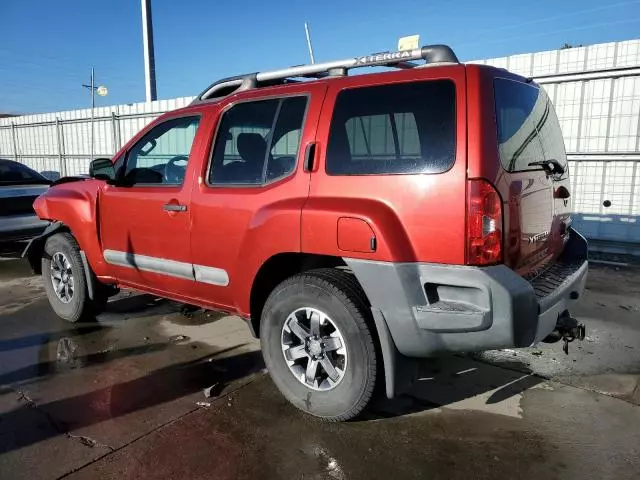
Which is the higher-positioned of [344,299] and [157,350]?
[344,299]

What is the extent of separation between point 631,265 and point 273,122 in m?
6.21

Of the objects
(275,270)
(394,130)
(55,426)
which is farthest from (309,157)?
(55,426)

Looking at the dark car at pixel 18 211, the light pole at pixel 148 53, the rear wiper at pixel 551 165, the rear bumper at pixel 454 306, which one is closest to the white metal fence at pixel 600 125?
the rear wiper at pixel 551 165

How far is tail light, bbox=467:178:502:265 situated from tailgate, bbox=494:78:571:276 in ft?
0.25

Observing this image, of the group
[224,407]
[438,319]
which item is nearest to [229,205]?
[224,407]

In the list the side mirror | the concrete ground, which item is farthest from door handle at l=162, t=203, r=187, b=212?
the concrete ground

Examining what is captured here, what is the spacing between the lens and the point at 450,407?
3178 millimetres

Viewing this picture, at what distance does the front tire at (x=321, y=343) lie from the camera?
277 cm

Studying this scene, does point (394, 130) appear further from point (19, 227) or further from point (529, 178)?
point (19, 227)

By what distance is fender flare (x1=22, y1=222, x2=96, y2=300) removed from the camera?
467 centimetres

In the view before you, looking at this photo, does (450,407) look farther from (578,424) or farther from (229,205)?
(229,205)

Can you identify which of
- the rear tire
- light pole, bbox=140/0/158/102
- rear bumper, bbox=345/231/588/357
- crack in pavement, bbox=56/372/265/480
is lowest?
crack in pavement, bbox=56/372/265/480

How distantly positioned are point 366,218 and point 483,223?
59 centimetres

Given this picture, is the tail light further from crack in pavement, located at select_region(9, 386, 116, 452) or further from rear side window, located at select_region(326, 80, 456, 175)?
crack in pavement, located at select_region(9, 386, 116, 452)
